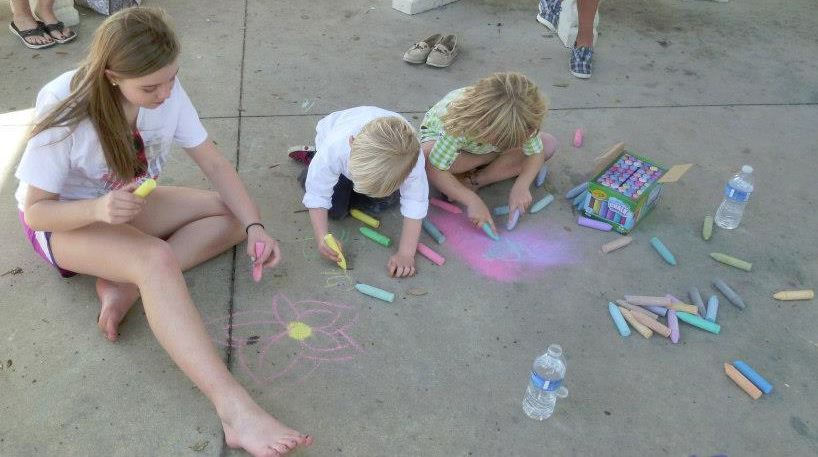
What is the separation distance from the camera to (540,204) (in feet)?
10.9

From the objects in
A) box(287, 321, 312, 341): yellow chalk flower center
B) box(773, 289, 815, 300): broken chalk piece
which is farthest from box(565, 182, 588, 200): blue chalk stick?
box(287, 321, 312, 341): yellow chalk flower center

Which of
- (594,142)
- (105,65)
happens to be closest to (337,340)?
(105,65)

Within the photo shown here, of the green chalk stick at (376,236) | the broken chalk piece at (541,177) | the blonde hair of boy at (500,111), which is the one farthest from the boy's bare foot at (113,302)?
the broken chalk piece at (541,177)

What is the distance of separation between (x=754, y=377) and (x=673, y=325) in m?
0.34

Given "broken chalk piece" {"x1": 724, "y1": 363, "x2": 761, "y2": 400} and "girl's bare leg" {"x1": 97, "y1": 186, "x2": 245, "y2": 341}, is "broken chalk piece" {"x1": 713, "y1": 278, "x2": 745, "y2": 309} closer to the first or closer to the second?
"broken chalk piece" {"x1": 724, "y1": 363, "x2": 761, "y2": 400}

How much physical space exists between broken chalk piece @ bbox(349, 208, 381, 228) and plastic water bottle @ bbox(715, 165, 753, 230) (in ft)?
5.64

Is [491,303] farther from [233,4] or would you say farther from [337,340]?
[233,4]

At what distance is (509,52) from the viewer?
4.73 metres

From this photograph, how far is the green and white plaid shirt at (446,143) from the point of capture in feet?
9.97

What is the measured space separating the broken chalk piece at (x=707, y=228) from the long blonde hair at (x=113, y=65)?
2.52 meters

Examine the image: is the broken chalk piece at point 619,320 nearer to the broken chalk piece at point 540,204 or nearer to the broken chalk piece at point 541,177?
the broken chalk piece at point 540,204

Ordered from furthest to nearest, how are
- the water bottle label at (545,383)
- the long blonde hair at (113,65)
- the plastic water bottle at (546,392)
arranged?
the plastic water bottle at (546,392) → the water bottle label at (545,383) → the long blonde hair at (113,65)

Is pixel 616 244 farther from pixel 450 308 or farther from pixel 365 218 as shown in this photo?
pixel 365 218

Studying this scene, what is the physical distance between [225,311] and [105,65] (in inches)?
41.3
